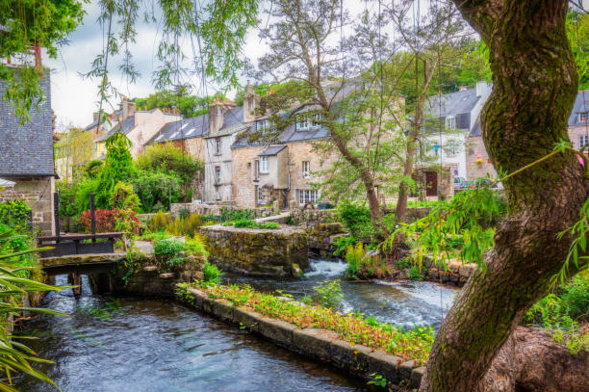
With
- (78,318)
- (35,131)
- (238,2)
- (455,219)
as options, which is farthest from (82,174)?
(455,219)

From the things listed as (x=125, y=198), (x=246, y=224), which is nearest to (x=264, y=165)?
(x=246, y=224)

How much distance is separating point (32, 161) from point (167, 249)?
5577 millimetres

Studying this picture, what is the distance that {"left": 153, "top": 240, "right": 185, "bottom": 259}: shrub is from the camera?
10.6 m

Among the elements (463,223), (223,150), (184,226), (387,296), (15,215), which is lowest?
(387,296)

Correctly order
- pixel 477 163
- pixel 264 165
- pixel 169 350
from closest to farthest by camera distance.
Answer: pixel 169 350, pixel 264 165, pixel 477 163

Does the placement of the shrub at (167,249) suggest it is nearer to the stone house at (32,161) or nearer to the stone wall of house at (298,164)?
the stone house at (32,161)

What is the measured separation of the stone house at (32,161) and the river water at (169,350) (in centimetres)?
371

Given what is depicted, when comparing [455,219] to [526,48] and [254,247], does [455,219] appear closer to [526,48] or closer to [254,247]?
[526,48]

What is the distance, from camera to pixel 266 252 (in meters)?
14.5

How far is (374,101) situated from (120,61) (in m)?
10.5

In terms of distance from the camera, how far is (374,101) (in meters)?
12.5

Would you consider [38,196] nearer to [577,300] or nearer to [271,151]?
[577,300]

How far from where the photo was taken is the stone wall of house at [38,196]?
40.8ft

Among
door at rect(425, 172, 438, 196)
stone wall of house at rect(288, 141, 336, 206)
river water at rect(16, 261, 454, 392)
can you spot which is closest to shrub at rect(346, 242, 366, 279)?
river water at rect(16, 261, 454, 392)
